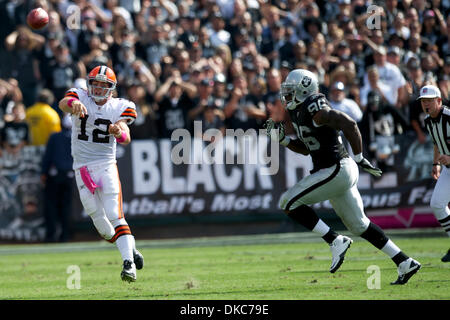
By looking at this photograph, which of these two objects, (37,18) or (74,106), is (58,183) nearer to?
(37,18)

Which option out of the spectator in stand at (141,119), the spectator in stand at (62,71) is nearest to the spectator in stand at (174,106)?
the spectator in stand at (141,119)

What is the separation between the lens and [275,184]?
14.9m

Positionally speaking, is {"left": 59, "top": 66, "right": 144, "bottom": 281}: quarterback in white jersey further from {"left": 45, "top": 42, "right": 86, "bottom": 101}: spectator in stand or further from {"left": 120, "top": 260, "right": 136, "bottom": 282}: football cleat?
{"left": 45, "top": 42, "right": 86, "bottom": 101}: spectator in stand

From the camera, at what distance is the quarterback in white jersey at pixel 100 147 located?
352 inches

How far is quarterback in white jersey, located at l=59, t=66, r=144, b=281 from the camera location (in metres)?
8.94

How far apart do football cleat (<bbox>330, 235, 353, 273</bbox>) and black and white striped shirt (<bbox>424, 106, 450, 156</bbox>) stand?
2529 millimetres

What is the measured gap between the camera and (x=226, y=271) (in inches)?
391

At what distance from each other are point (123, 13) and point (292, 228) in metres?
5.61

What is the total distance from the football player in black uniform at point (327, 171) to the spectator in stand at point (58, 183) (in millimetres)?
6926

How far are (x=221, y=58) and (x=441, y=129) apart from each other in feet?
22.1

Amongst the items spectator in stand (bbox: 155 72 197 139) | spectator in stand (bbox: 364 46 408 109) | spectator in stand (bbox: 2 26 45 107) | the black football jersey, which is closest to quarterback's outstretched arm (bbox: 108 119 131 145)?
the black football jersey

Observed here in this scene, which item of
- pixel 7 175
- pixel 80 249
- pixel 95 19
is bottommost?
pixel 80 249
